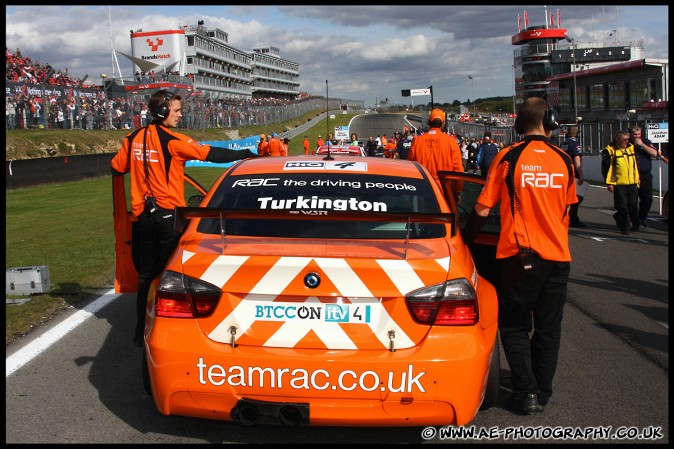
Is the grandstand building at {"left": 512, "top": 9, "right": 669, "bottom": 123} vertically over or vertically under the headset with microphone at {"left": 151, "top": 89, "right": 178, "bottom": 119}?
over

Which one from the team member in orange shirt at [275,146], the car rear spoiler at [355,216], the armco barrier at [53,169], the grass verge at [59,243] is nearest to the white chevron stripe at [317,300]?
the car rear spoiler at [355,216]

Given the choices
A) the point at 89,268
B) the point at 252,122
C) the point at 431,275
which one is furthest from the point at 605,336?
Answer: the point at 252,122

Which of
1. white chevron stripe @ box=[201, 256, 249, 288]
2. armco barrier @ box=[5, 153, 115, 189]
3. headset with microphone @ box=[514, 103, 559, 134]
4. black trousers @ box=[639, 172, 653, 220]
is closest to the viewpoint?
white chevron stripe @ box=[201, 256, 249, 288]

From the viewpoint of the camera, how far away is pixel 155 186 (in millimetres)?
5812

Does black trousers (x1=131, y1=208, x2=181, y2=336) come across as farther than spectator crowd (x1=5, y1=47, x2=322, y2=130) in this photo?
No

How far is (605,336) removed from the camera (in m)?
6.20

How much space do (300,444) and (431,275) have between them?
43.4 inches

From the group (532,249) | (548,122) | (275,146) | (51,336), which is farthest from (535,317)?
(275,146)

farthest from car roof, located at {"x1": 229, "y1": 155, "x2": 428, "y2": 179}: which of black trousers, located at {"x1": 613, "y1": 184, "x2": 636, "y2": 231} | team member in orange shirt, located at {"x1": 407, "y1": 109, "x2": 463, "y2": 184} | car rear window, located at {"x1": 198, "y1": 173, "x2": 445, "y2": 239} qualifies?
black trousers, located at {"x1": 613, "y1": 184, "x2": 636, "y2": 231}

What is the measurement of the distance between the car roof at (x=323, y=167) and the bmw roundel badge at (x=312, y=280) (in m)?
1.45

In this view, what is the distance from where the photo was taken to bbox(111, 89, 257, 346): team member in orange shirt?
19.0 ft

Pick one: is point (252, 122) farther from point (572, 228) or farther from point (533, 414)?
point (533, 414)

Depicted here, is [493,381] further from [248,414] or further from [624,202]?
[624,202]

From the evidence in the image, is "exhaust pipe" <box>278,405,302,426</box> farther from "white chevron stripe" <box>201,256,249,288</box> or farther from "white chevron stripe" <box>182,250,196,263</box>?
"white chevron stripe" <box>182,250,196,263</box>
